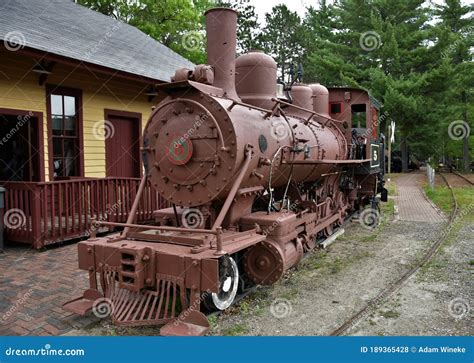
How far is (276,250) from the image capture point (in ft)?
15.7

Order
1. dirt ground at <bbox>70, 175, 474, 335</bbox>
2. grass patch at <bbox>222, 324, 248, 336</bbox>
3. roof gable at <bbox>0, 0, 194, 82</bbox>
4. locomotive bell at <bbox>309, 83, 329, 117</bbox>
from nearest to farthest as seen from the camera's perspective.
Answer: grass patch at <bbox>222, 324, 248, 336</bbox> < dirt ground at <bbox>70, 175, 474, 335</bbox> < roof gable at <bbox>0, 0, 194, 82</bbox> < locomotive bell at <bbox>309, 83, 329, 117</bbox>

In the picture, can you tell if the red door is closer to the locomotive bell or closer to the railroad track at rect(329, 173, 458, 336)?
the locomotive bell

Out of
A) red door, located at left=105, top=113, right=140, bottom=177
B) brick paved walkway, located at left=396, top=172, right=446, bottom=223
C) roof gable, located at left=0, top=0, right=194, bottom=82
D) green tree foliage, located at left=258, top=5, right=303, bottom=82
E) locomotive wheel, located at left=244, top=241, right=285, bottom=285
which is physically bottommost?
brick paved walkway, located at left=396, top=172, right=446, bottom=223

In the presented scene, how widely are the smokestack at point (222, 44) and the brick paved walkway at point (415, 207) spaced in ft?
25.1

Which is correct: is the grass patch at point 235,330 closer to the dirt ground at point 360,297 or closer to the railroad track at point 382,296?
the dirt ground at point 360,297

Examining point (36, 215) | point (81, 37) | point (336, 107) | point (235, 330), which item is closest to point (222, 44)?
point (235, 330)

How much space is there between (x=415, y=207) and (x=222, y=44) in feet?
33.6

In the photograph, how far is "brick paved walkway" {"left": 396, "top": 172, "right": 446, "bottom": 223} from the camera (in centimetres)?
1084

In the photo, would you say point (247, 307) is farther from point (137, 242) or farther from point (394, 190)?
point (394, 190)

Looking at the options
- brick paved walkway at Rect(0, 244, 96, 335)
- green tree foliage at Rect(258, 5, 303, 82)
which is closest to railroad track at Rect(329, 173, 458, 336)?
brick paved walkway at Rect(0, 244, 96, 335)

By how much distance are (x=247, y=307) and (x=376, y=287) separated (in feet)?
6.31

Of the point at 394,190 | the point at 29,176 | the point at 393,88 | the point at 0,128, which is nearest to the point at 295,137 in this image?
the point at 29,176

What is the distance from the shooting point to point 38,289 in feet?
17.0

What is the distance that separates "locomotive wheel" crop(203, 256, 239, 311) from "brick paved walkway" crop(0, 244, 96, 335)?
1284mm
